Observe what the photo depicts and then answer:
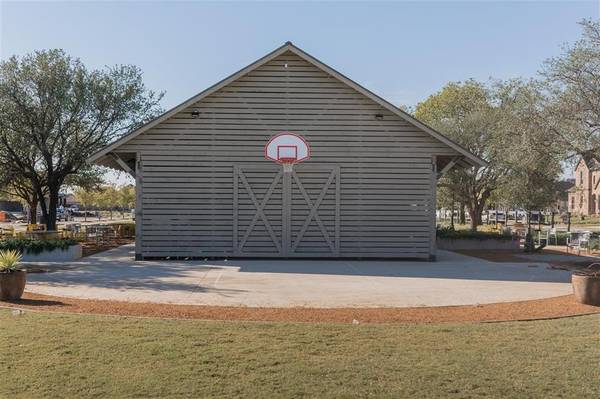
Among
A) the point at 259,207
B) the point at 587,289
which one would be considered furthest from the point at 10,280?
the point at 587,289

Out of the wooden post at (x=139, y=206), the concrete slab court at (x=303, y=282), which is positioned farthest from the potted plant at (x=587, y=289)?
the wooden post at (x=139, y=206)

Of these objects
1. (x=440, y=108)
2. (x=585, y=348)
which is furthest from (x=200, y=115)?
(x=440, y=108)

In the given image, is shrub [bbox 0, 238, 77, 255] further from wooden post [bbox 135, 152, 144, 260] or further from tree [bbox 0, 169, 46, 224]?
tree [bbox 0, 169, 46, 224]

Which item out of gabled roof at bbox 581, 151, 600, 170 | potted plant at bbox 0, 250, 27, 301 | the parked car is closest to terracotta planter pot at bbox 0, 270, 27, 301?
potted plant at bbox 0, 250, 27, 301

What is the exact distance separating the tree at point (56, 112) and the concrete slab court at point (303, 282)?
33.5ft

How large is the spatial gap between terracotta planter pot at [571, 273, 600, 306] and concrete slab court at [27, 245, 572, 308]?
124 cm

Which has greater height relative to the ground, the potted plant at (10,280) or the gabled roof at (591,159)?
the gabled roof at (591,159)

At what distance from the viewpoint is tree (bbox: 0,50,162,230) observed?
25.5 m

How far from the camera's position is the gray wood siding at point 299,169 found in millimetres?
18672

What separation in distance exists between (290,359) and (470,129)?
27.8 m

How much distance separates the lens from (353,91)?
62.4 feet

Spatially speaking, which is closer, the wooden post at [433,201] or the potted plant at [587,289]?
the potted plant at [587,289]

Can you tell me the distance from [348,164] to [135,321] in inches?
465

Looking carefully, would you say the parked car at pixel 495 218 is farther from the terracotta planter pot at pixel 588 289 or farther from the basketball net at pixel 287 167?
the terracotta planter pot at pixel 588 289
